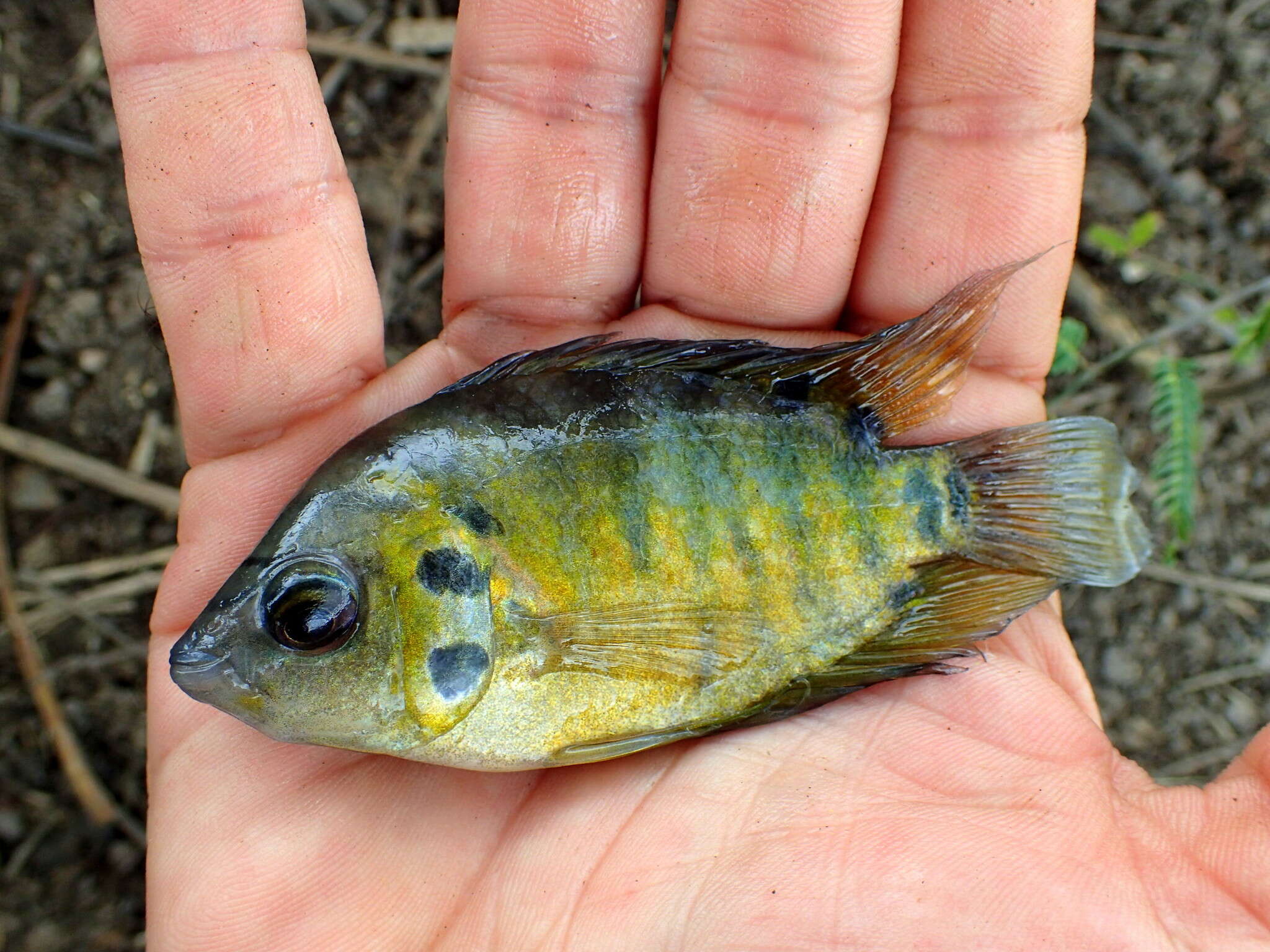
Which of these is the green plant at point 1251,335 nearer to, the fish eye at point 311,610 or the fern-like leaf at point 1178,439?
the fern-like leaf at point 1178,439

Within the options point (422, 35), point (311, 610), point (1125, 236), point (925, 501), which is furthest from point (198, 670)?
point (1125, 236)

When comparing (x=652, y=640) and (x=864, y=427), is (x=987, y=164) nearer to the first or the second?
(x=864, y=427)

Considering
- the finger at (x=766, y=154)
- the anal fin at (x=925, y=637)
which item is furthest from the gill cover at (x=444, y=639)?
A: the finger at (x=766, y=154)

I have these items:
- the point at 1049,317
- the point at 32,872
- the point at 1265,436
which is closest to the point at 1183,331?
the point at 1265,436

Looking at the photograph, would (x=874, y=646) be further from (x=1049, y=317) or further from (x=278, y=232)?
(x=278, y=232)

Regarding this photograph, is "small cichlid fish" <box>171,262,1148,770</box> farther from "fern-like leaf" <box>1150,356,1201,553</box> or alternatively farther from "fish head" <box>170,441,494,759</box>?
"fern-like leaf" <box>1150,356,1201,553</box>

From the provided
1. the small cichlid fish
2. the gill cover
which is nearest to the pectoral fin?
the small cichlid fish

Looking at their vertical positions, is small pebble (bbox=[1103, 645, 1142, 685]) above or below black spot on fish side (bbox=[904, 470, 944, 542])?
below
